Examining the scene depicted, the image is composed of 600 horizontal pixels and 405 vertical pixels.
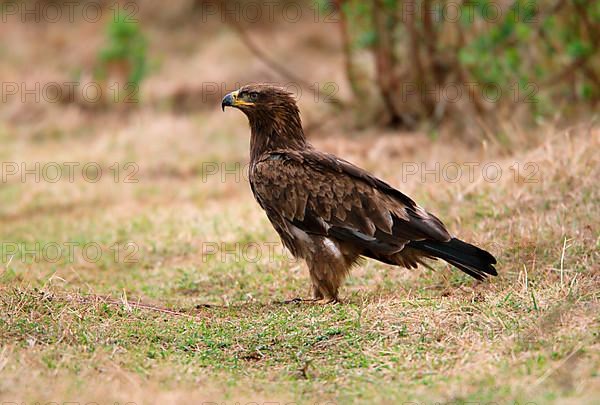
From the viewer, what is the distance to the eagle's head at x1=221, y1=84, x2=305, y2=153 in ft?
23.0

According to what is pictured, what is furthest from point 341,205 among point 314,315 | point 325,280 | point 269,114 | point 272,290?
point 272,290

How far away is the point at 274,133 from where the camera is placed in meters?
7.01

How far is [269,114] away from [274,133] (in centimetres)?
16

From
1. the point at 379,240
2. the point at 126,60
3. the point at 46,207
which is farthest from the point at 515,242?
the point at 126,60

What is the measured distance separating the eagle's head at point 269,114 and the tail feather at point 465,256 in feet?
4.90

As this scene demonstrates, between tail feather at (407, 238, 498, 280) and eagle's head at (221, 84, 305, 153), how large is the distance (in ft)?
4.90

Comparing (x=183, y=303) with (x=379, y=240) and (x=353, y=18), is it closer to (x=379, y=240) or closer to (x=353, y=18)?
(x=379, y=240)

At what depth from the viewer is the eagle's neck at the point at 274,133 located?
700cm

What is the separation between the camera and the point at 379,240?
632 centimetres

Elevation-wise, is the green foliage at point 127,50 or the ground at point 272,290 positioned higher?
the green foliage at point 127,50

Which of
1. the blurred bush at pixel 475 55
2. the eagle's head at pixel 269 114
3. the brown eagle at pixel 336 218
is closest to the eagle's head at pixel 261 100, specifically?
the eagle's head at pixel 269 114

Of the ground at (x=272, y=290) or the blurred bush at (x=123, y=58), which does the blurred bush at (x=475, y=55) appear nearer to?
the ground at (x=272, y=290)

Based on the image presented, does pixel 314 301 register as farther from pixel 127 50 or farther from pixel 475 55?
pixel 127 50

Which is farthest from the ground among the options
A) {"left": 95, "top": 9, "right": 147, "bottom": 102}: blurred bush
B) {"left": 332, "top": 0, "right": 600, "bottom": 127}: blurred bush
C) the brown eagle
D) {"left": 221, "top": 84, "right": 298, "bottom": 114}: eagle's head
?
{"left": 95, "top": 9, "right": 147, "bottom": 102}: blurred bush
